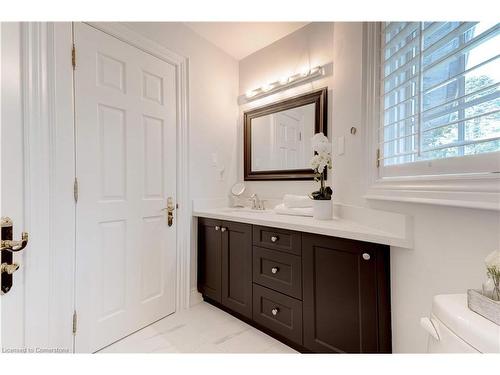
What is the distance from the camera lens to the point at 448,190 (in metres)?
0.84

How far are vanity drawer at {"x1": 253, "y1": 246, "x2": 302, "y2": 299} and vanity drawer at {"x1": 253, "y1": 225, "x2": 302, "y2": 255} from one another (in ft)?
0.12

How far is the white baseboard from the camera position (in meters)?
2.10

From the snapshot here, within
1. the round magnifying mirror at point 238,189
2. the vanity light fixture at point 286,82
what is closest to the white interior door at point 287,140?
the vanity light fixture at point 286,82

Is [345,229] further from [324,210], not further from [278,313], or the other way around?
[278,313]

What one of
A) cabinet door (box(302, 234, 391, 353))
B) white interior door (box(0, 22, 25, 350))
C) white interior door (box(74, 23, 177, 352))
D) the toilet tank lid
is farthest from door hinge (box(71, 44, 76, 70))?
the toilet tank lid

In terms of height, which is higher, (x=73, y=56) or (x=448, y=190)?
(x=73, y=56)

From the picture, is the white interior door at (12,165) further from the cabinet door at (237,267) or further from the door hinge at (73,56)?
the cabinet door at (237,267)

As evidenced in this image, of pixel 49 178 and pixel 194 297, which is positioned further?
pixel 194 297

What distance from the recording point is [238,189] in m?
2.46

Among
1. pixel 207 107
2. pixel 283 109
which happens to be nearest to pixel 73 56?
pixel 207 107

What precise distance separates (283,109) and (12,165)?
1950 mm

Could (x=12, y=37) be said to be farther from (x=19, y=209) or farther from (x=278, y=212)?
(x=278, y=212)
